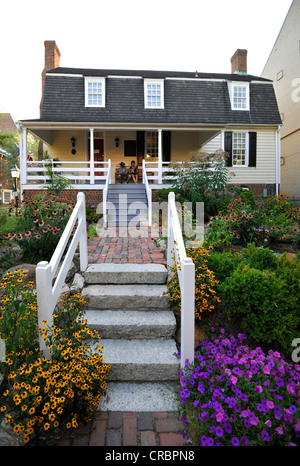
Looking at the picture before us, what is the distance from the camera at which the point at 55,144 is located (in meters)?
13.4

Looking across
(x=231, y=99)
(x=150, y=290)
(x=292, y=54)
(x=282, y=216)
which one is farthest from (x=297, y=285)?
(x=292, y=54)

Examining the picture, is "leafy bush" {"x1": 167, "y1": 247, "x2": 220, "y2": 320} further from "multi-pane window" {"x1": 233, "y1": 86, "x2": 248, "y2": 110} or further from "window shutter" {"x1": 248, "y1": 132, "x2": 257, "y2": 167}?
"multi-pane window" {"x1": 233, "y1": 86, "x2": 248, "y2": 110}

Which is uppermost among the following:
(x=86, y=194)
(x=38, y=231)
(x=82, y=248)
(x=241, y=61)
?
(x=241, y=61)

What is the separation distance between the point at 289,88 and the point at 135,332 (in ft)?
52.2

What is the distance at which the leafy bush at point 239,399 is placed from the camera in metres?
1.89

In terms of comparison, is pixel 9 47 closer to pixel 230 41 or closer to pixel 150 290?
pixel 150 290

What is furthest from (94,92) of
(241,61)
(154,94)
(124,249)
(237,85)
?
(124,249)

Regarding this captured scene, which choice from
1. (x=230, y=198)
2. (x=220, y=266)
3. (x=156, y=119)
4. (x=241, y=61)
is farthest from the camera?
(x=241, y=61)

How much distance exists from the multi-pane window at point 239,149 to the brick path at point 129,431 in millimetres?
12684

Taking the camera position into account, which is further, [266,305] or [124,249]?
[124,249]

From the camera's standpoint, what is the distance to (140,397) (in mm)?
2430

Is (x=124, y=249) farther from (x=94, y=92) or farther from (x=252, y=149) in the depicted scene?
(x=252, y=149)

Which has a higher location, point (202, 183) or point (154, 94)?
point (154, 94)
